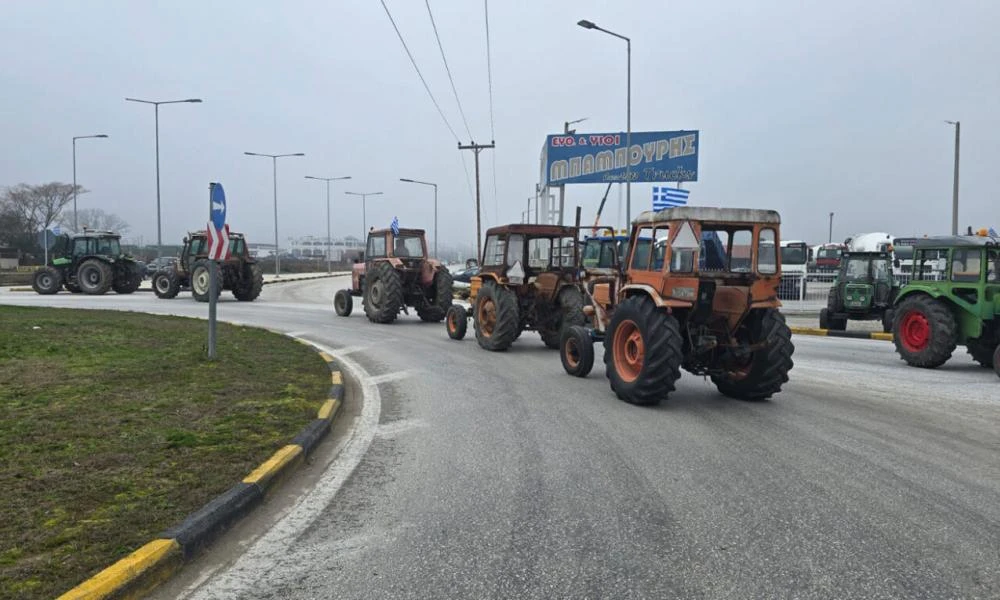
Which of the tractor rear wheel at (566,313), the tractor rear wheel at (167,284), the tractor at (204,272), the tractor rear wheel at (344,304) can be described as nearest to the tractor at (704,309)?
the tractor rear wheel at (566,313)

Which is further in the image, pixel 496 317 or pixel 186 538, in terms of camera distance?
pixel 496 317

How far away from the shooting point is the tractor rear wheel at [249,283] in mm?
26703

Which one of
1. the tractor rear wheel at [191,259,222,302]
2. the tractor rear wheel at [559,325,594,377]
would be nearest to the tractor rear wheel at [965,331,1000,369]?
the tractor rear wheel at [559,325,594,377]

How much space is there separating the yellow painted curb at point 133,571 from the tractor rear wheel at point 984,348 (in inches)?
477

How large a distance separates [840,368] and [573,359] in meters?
4.52

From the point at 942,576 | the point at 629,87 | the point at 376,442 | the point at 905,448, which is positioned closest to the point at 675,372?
the point at 905,448

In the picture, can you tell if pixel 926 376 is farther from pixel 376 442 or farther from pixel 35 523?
pixel 35 523

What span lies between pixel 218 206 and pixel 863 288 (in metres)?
15.4

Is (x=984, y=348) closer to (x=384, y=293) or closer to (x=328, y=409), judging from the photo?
(x=328, y=409)

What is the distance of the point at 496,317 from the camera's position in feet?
44.3

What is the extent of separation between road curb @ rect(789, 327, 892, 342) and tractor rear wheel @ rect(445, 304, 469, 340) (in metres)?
8.62

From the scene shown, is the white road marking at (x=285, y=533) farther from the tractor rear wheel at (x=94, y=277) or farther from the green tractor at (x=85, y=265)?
the green tractor at (x=85, y=265)

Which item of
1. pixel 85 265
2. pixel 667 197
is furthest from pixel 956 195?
pixel 85 265

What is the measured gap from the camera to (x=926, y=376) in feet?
36.8
